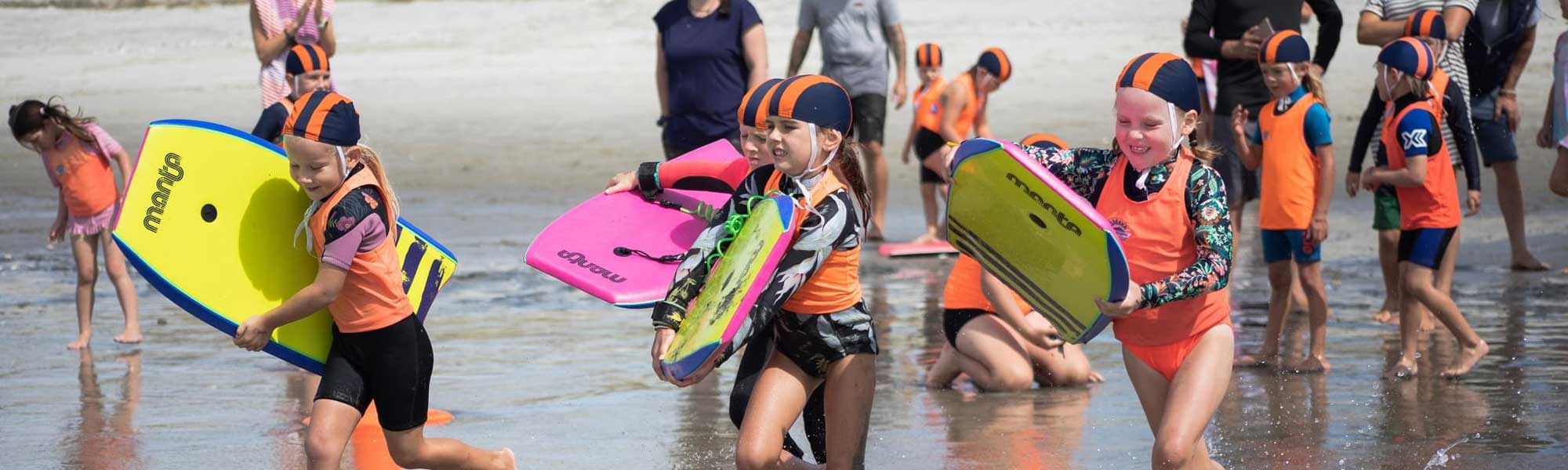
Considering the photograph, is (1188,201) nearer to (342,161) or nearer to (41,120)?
(342,161)

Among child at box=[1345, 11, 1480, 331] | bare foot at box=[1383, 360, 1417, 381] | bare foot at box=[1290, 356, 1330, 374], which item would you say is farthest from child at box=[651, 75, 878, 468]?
child at box=[1345, 11, 1480, 331]

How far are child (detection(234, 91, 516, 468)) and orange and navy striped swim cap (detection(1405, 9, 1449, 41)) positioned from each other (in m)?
5.47

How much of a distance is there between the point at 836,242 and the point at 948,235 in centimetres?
43

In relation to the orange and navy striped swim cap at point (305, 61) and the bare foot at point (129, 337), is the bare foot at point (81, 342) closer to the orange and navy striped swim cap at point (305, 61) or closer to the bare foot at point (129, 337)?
the bare foot at point (129, 337)

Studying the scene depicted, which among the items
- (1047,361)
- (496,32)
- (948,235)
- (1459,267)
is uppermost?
(948,235)

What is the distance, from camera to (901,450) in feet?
20.7

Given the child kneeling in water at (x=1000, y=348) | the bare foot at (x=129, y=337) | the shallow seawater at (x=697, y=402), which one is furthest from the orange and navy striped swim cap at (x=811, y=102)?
the bare foot at (x=129, y=337)

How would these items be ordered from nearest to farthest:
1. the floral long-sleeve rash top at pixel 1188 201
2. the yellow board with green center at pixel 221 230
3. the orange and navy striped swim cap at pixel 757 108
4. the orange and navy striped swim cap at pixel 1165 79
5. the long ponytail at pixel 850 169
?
1. the floral long-sleeve rash top at pixel 1188 201
2. the orange and navy striped swim cap at pixel 1165 79
3. the orange and navy striped swim cap at pixel 757 108
4. the long ponytail at pixel 850 169
5. the yellow board with green center at pixel 221 230

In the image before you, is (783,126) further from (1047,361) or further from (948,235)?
(1047,361)

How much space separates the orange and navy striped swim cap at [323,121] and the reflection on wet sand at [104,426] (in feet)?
5.66

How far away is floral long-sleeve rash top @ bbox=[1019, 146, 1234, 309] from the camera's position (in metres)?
4.77

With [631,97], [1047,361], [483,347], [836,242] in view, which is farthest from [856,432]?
[631,97]

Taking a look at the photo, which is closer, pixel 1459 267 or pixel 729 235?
pixel 729 235

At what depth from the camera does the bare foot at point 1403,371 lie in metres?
7.45
